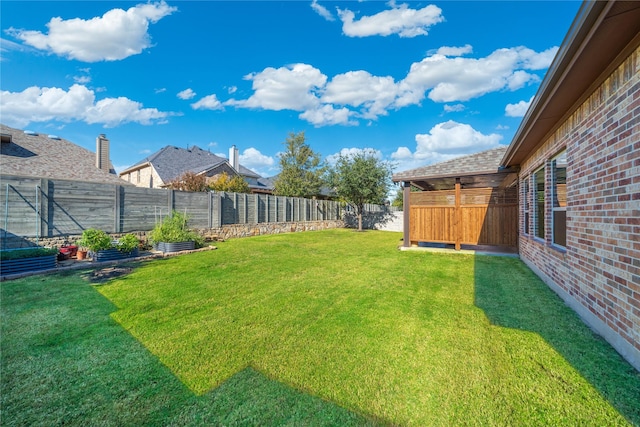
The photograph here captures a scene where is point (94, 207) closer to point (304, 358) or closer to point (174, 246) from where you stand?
point (174, 246)

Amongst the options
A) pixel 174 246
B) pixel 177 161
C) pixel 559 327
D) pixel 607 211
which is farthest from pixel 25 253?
pixel 177 161

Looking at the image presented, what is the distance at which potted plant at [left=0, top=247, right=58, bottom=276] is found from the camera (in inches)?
209

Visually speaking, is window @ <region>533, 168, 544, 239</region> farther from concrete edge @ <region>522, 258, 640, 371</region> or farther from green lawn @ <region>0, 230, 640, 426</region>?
concrete edge @ <region>522, 258, 640, 371</region>

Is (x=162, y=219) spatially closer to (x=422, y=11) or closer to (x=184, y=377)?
(x=184, y=377)

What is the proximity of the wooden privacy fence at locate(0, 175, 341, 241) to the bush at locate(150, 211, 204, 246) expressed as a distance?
0.86m

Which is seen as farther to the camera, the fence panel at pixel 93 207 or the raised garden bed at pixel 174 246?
the raised garden bed at pixel 174 246

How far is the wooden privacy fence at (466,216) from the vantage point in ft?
28.3

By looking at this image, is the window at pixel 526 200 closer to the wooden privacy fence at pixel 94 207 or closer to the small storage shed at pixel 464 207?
the small storage shed at pixel 464 207

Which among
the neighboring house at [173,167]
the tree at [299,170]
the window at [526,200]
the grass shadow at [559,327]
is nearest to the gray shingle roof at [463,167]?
the window at [526,200]

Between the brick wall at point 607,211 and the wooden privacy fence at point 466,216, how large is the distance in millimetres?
5032

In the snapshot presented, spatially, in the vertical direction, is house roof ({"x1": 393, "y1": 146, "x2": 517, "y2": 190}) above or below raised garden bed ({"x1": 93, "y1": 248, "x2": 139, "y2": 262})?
above

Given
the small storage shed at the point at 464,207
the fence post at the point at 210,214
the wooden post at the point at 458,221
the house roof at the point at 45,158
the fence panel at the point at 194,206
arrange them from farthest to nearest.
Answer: the fence post at the point at 210,214 < the house roof at the point at 45,158 < the fence panel at the point at 194,206 < the wooden post at the point at 458,221 < the small storage shed at the point at 464,207

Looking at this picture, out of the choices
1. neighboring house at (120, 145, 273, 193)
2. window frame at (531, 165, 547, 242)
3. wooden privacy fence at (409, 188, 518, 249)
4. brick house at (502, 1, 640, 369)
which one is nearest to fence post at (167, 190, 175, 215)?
wooden privacy fence at (409, 188, 518, 249)

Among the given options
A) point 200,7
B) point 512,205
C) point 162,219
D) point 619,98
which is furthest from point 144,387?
point 200,7
